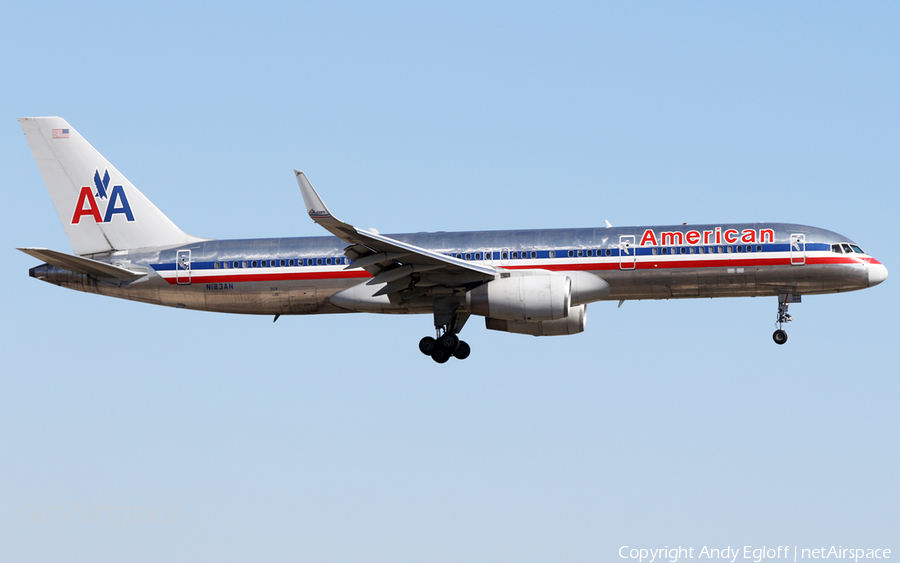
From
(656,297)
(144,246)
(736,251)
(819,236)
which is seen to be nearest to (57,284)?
(144,246)

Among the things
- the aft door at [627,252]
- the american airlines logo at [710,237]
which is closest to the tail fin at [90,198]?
the aft door at [627,252]

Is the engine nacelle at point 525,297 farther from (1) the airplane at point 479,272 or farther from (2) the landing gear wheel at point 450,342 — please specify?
(2) the landing gear wheel at point 450,342

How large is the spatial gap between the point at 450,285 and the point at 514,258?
243 centimetres

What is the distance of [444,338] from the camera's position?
3766 cm

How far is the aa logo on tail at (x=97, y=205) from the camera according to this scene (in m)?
41.2

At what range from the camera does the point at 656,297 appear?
37.2 metres

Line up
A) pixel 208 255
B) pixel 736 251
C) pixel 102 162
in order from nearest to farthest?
pixel 736 251
pixel 208 255
pixel 102 162

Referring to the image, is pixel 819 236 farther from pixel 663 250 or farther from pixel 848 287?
pixel 663 250

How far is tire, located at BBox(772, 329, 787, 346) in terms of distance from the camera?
37281 millimetres

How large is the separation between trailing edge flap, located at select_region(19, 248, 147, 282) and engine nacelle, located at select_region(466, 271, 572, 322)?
13.0 m

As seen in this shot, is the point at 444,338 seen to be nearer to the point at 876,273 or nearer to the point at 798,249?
the point at 798,249

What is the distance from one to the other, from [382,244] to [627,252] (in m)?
8.62

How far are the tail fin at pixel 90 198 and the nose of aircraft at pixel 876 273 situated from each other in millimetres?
24832

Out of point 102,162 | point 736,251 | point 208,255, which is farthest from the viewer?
point 102,162
